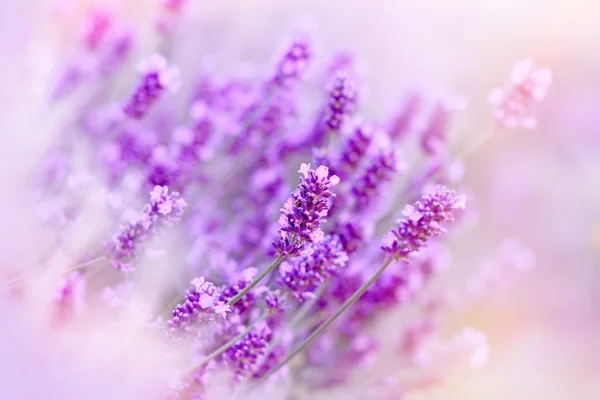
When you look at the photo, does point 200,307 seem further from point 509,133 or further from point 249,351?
point 509,133

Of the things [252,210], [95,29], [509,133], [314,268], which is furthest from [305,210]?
[509,133]

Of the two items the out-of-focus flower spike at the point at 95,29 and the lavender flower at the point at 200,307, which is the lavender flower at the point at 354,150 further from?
the out-of-focus flower spike at the point at 95,29

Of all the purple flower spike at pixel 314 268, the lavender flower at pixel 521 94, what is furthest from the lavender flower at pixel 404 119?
the purple flower spike at pixel 314 268

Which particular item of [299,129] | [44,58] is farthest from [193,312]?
[44,58]

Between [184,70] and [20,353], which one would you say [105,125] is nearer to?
[184,70]

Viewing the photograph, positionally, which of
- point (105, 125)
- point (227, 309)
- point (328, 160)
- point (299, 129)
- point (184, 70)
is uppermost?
point (184, 70)

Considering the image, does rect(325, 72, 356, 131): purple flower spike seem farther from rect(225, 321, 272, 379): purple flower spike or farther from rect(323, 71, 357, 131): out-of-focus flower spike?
rect(225, 321, 272, 379): purple flower spike
